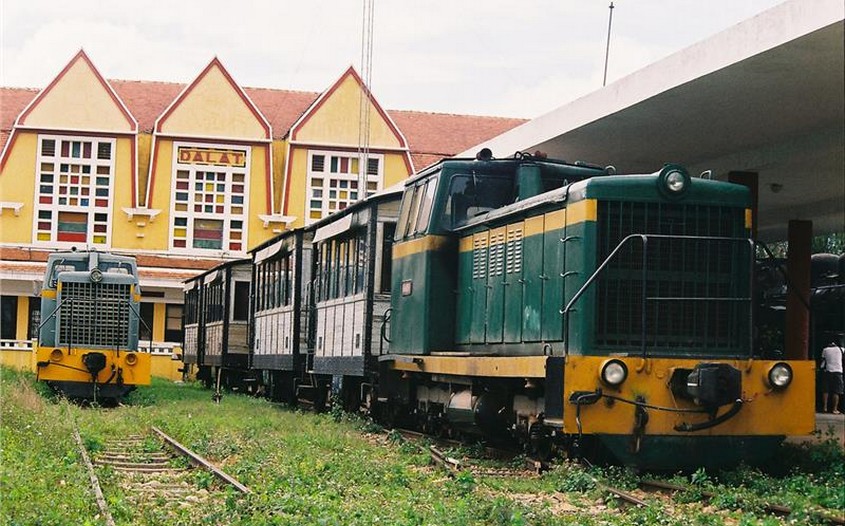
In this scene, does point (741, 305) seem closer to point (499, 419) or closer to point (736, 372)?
point (736, 372)

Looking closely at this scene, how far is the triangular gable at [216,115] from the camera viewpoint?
4347 centimetres

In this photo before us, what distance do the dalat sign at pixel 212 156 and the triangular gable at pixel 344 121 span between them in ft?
6.82

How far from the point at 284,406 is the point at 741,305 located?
43.3ft

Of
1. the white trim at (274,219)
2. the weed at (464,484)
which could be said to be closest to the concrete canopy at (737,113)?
the weed at (464,484)

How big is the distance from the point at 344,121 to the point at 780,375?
35.2 meters

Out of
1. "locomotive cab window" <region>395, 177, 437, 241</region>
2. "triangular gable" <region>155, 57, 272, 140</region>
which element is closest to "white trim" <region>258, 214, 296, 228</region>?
"triangular gable" <region>155, 57, 272, 140</region>

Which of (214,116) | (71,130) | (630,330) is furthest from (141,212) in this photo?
(630,330)

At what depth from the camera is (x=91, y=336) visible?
22219 millimetres

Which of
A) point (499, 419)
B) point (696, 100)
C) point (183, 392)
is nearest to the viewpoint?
point (499, 419)

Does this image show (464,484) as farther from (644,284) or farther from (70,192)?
(70,192)

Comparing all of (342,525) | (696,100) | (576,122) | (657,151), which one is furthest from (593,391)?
(657,151)

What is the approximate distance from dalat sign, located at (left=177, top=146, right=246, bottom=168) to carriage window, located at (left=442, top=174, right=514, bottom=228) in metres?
31.3

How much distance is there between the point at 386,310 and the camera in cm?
1580

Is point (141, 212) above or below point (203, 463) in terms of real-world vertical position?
above
